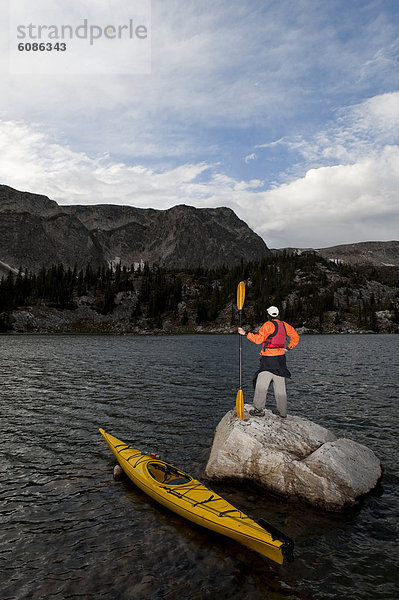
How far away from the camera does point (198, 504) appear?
31.0ft

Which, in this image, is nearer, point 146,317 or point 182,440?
point 182,440

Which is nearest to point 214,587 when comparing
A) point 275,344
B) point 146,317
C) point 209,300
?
point 275,344

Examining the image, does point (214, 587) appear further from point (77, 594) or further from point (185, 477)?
point (185, 477)

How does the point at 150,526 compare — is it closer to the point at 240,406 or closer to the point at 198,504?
the point at 198,504

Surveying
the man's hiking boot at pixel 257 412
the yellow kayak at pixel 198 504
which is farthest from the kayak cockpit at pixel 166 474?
the man's hiking boot at pixel 257 412

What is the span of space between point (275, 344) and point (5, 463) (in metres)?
11.2

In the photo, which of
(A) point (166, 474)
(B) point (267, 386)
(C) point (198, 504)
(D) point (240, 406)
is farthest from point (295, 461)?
(A) point (166, 474)

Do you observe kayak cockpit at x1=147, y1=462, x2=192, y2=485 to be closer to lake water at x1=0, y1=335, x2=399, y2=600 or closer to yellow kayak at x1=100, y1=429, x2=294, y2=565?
yellow kayak at x1=100, y1=429, x2=294, y2=565

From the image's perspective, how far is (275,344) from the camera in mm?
13094

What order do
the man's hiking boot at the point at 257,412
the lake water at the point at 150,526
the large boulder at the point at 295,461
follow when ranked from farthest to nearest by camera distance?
the man's hiking boot at the point at 257,412 → the large boulder at the point at 295,461 → the lake water at the point at 150,526

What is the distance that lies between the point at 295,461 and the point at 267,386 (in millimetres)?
2901

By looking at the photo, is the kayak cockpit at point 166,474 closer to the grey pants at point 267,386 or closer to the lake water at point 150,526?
the lake water at point 150,526

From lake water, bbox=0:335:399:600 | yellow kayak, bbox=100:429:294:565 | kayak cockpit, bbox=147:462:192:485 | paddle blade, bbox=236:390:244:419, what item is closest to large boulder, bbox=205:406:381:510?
paddle blade, bbox=236:390:244:419

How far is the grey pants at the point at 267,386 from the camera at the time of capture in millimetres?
13195
